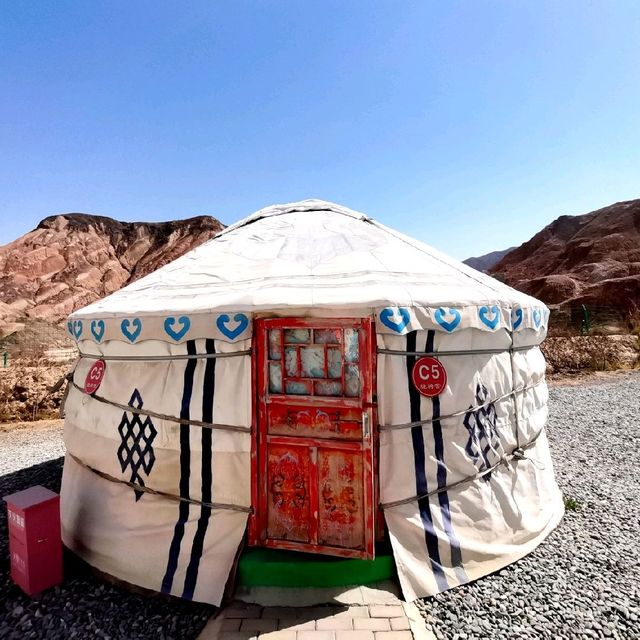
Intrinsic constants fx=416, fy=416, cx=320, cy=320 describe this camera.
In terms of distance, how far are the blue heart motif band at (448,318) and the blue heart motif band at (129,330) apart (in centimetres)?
176

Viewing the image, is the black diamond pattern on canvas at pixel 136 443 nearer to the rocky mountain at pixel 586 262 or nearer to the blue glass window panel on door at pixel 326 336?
the blue glass window panel on door at pixel 326 336

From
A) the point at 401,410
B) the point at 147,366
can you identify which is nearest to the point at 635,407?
the point at 401,410

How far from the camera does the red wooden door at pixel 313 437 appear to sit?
236cm

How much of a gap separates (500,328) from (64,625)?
294 cm

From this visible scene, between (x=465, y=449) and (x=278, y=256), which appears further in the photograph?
(x=278, y=256)

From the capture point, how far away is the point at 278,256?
9.55ft

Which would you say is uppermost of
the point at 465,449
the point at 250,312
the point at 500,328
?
the point at 250,312

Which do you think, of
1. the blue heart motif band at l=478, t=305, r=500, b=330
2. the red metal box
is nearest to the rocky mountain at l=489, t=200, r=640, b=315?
the blue heart motif band at l=478, t=305, r=500, b=330

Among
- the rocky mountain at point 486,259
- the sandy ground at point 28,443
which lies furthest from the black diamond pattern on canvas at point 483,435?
the rocky mountain at point 486,259

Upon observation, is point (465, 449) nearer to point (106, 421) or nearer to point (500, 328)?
point (500, 328)

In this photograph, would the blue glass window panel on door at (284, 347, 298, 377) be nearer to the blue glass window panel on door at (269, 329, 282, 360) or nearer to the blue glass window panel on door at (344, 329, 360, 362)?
the blue glass window panel on door at (269, 329, 282, 360)

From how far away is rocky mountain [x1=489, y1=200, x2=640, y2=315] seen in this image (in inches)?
819

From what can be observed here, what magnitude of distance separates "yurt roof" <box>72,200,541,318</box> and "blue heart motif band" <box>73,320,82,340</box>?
0.06 m

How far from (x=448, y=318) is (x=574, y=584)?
5.44 feet
